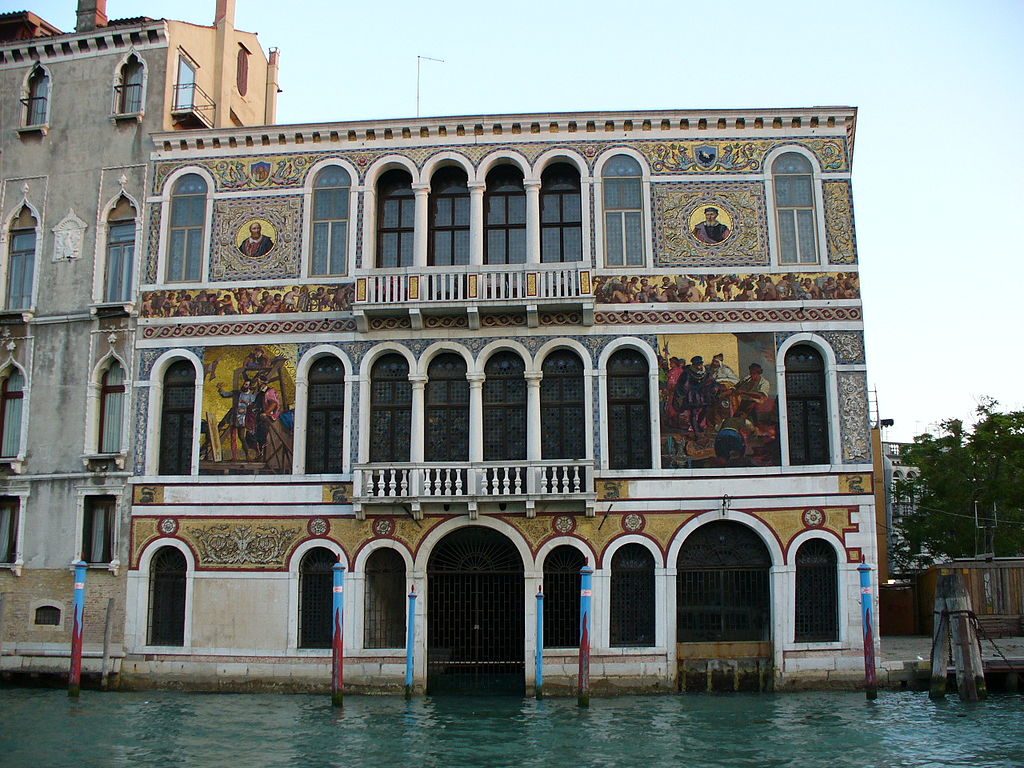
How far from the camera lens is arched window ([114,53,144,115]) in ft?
92.0

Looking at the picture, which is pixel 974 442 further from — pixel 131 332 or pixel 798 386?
pixel 131 332

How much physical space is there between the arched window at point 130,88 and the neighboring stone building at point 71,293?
0.03 m

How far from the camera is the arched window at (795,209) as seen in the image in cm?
2572

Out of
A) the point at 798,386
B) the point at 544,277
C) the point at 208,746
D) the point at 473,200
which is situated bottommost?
the point at 208,746

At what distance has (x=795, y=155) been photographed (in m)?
26.1

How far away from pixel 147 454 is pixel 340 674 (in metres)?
7.24

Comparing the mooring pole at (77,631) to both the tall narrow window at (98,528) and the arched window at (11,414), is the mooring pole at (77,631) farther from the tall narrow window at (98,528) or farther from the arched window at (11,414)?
the arched window at (11,414)

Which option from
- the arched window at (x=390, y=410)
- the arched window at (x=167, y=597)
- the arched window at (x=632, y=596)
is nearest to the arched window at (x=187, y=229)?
the arched window at (x=390, y=410)

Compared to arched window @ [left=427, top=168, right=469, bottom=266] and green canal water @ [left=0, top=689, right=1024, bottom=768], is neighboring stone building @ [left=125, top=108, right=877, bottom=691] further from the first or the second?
green canal water @ [left=0, top=689, right=1024, bottom=768]

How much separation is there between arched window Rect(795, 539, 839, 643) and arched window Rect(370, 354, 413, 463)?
29.6 feet

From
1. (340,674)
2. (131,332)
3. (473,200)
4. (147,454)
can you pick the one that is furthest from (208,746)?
(473,200)

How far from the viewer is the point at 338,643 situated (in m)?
23.3

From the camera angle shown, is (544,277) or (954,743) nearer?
(954,743)

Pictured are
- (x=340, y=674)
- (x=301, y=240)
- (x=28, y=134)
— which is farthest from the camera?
(x=28, y=134)
